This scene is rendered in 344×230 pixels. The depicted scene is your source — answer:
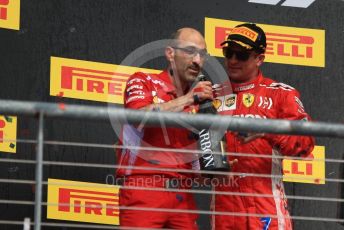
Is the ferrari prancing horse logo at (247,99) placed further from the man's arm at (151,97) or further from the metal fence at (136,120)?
the metal fence at (136,120)

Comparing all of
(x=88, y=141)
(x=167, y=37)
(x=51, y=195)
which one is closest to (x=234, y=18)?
(x=167, y=37)

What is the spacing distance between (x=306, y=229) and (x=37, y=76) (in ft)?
6.16

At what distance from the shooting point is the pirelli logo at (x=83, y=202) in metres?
5.64

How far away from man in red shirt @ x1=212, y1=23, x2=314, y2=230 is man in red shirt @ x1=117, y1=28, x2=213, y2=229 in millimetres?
200

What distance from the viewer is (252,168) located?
192 inches

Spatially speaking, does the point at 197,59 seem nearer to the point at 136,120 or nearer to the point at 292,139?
the point at 292,139

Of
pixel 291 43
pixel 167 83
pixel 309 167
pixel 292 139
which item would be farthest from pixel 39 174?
pixel 291 43

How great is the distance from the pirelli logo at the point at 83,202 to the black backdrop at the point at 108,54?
0.07 m

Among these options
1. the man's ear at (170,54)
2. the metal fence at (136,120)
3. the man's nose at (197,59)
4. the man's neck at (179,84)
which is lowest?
the metal fence at (136,120)

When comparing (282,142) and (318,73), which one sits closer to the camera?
(282,142)

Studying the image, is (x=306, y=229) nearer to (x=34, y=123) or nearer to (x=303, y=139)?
(x=303, y=139)

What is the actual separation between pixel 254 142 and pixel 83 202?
1300 mm

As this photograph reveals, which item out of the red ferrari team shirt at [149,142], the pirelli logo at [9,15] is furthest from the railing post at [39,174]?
the pirelli logo at [9,15]

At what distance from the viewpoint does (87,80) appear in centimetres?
579
